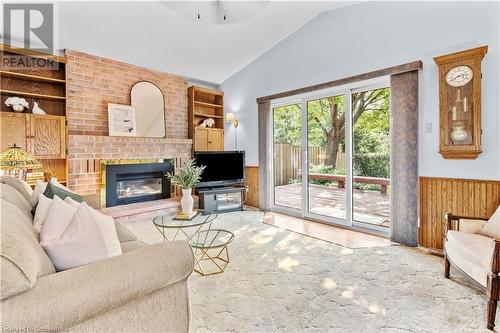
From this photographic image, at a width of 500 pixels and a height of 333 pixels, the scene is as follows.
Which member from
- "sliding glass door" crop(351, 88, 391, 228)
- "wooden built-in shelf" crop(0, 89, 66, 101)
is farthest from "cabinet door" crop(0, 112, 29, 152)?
"sliding glass door" crop(351, 88, 391, 228)

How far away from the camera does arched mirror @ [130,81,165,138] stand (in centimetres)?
438

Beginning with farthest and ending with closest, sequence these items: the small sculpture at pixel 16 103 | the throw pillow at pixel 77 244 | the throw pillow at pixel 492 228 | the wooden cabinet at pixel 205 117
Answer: the wooden cabinet at pixel 205 117 → the small sculpture at pixel 16 103 → the throw pillow at pixel 492 228 → the throw pillow at pixel 77 244

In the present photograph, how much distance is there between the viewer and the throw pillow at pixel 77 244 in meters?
1.10

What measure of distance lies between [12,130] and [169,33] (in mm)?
2456

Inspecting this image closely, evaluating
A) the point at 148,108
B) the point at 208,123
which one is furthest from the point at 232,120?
the point at 148,108

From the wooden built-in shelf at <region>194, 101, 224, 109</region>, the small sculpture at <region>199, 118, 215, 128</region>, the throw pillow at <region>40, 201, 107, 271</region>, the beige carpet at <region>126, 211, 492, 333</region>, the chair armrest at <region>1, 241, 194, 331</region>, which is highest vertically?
the wooden built-in shelf at <region>194, 101, 224, 109</region>

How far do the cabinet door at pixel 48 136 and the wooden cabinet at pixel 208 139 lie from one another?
2179 mm

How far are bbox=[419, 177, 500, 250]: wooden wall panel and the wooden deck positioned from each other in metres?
0.48

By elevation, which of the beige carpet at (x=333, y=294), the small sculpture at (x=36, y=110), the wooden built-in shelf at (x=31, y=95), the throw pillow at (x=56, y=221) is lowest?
the beige carpet at (x=333, y=294)

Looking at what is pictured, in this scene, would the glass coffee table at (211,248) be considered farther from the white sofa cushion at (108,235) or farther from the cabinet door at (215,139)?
the cabinet door at (215,139)

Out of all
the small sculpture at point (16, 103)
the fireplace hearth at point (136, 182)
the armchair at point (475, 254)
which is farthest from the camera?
the fireplace hearth at point (136, 182)

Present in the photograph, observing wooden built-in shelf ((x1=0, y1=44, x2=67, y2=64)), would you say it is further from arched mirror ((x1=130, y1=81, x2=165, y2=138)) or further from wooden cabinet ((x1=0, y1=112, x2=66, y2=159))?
arched mirror ((x1=130, y1=81, x2=165, y2=138))

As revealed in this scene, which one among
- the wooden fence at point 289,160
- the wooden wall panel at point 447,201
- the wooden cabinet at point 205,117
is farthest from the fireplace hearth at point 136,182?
the wooden wall panel at point 447,201

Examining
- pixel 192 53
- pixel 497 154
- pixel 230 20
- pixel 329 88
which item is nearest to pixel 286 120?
pixel 329 88
